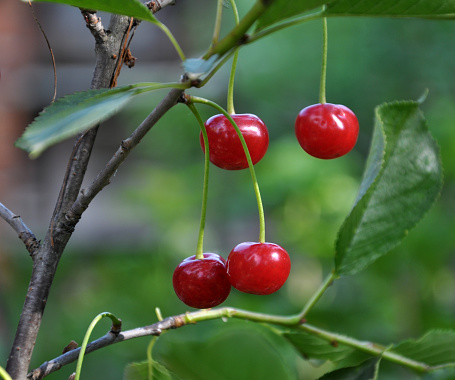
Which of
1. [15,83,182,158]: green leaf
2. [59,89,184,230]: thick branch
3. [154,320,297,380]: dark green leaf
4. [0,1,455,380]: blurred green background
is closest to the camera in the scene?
[15,83,182,158]: green leaf

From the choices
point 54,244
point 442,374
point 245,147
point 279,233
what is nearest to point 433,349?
point 442,374

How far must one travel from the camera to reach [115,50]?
0.58 metres

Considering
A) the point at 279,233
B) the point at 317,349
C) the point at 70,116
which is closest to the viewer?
the point at 70,116

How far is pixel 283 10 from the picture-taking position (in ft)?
Result: 1.40

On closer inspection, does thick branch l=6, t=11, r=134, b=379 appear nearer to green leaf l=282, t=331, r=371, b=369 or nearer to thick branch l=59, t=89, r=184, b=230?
thick branch l=59, t=89, r=184, b=230

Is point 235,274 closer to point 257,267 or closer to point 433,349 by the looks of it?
point 257,267

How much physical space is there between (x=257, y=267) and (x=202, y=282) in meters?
0.06

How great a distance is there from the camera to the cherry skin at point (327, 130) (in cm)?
69

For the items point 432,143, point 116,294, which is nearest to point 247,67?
point 116,294

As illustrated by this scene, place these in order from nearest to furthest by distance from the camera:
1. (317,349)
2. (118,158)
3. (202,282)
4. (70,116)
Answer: (70,116)
(118,158)
(202,282)
(317,349)

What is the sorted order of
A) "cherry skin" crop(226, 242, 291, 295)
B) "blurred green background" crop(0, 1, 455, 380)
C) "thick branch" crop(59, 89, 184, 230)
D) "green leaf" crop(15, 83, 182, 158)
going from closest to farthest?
"green leaf" crop(15, 83, 182, 158), "thick branch" crop(59, 89, 184, 230), "cherry skin" crop(226, 242, 291, 295), "blurred green background" crop(0, 1, 455, 380)

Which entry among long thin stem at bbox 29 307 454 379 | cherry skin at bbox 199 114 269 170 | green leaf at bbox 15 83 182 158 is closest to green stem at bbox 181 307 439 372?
long thin stem at bbox 29 307 454 379

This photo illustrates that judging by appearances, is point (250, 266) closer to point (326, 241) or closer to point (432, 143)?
point (432, 143)

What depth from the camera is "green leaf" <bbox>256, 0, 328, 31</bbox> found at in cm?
42
